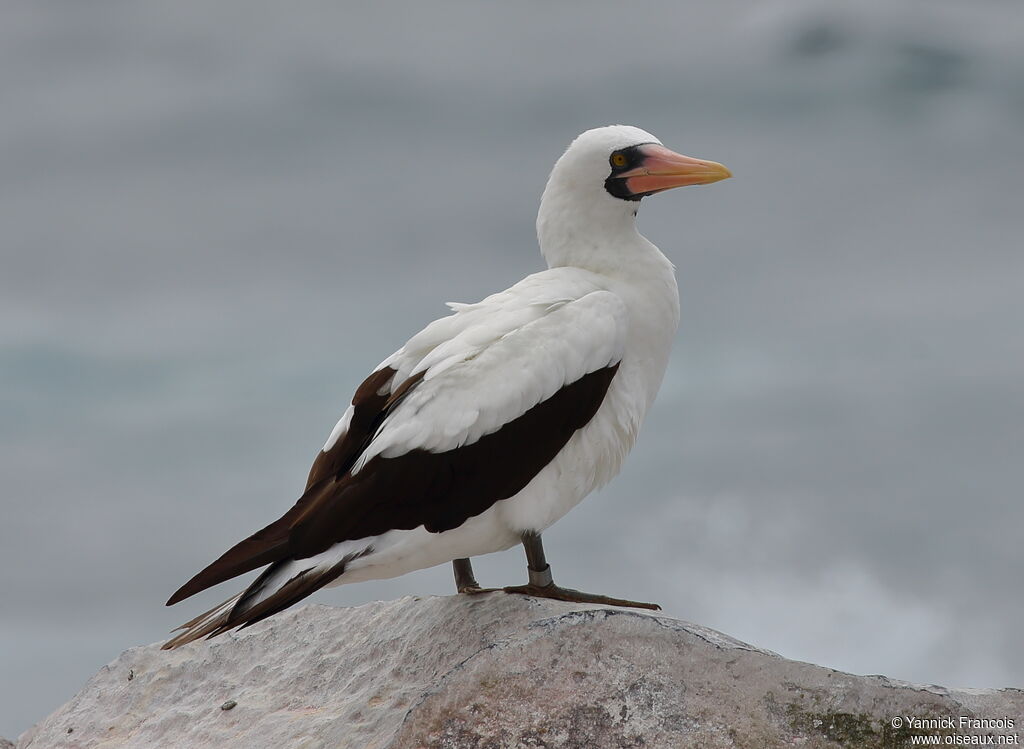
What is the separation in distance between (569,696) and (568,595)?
4.44 ft

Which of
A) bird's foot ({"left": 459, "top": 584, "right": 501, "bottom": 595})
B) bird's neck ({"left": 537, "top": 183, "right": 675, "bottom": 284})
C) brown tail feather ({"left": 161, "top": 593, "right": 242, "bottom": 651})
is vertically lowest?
brown tail feather ({"left": 161, "top": 593, "right": 242, "bottom": 651})

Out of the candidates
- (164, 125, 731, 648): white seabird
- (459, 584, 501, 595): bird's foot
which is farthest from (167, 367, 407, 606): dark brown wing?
(459, 584, 501, 595): bird's foot

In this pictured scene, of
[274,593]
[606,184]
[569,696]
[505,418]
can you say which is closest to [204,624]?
[274,593]

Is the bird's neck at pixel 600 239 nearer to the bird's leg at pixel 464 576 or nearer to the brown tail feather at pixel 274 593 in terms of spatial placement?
the bird's leg at pixel 464 576

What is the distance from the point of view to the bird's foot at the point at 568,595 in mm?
7496

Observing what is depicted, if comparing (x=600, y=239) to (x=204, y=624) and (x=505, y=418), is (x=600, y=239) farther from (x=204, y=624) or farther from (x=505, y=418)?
(x=204, y=624)

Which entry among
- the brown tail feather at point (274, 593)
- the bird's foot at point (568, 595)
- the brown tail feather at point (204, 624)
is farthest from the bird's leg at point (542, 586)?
the brown tail feather at point (204, 624)

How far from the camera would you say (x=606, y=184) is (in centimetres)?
808

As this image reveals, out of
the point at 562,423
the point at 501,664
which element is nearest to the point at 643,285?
the point at 562,423

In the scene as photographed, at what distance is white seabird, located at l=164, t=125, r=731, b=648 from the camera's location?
681 centimetres

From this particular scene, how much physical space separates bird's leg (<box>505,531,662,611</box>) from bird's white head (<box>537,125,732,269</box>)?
1.89m

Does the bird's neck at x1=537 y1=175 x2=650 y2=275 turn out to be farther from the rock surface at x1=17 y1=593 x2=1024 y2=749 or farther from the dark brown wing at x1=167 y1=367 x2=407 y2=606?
the rock surface at x1=17 y1=593 x2=1024 y2=749

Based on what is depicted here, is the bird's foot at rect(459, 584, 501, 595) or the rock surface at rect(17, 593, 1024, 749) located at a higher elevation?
the bird's foot at rect(459, 584, 501, 595)

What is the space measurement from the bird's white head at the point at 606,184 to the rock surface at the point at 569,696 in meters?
2.40
